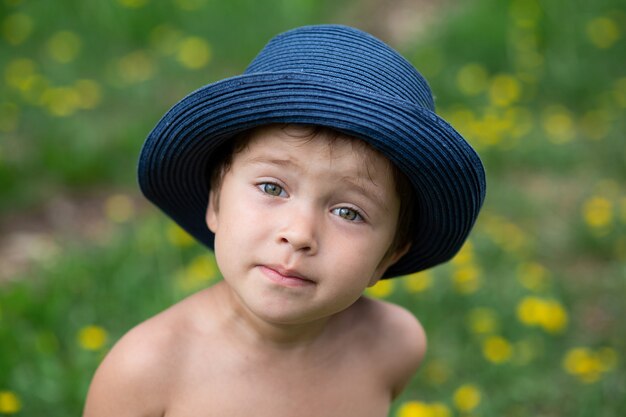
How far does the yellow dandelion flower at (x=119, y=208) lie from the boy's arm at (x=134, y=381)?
192cm

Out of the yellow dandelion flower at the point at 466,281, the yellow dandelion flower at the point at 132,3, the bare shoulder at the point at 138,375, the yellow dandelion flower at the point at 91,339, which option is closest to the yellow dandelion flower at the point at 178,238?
the yellow dandelion flower at the point at 91,339

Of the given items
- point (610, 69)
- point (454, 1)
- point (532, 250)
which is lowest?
point (532, 250)

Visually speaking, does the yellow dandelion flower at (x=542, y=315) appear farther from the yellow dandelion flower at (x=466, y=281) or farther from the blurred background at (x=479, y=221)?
the yellow dandelion flower at (x=466, y=281)

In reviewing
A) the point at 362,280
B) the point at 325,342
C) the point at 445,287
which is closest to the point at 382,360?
the point at 325,342

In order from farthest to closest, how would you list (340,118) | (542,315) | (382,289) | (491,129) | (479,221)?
(491,129)
(479,221)
(382,289)
(542,315)
(340,118)

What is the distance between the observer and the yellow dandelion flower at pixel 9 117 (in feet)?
14.5

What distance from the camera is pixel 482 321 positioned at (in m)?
3.40

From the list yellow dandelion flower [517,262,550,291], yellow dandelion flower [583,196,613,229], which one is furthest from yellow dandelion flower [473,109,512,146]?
yellow dandelion flower [517,262,550,291]

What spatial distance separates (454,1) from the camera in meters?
6.27

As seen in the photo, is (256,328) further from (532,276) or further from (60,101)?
(60,101)

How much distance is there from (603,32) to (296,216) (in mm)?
4232

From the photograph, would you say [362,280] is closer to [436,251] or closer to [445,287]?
[436,251]

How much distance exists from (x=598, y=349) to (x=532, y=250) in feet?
2.29

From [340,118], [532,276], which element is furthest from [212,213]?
[532,276]
